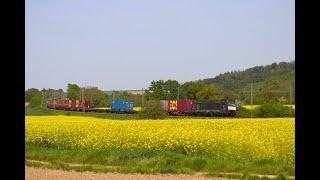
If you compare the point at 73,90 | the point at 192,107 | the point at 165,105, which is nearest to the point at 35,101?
the point at 73,90

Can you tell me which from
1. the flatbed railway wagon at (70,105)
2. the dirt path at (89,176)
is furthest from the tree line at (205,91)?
the dirt path at (89,176)

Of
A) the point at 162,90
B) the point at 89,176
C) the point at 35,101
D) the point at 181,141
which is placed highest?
the point at 162,90

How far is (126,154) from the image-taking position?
43.4 ft

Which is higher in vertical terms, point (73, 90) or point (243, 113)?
point (73, 90)

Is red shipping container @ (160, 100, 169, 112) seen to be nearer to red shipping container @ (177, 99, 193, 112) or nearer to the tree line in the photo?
red shipping container @ (177, 99, 193, 112)

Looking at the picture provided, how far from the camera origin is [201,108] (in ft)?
141

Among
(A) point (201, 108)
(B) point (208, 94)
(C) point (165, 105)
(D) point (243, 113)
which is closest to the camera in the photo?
(D) point (243, 113)

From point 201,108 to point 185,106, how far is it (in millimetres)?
1941

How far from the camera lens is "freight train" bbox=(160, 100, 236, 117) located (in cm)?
3995

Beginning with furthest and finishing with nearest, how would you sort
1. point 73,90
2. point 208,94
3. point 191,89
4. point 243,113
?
point 73,90 → point 191,89 → point 208,94 → point 243,113

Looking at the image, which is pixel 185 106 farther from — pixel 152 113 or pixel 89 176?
pixel 89 176

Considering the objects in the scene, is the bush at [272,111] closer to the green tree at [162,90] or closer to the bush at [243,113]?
the bush at [243,113]

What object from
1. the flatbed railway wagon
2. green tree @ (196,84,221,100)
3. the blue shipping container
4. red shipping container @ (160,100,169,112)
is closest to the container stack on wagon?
the blue shipping container
